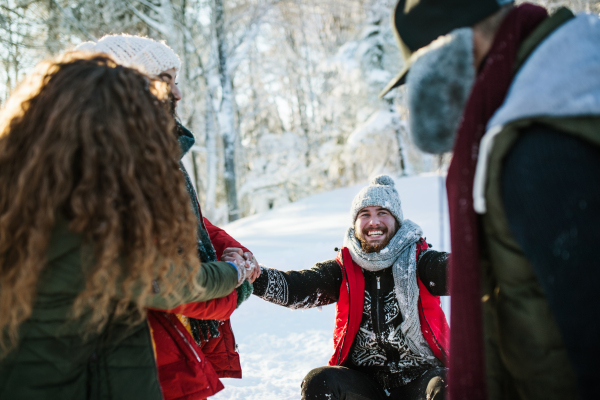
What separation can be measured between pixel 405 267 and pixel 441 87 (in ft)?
5.00

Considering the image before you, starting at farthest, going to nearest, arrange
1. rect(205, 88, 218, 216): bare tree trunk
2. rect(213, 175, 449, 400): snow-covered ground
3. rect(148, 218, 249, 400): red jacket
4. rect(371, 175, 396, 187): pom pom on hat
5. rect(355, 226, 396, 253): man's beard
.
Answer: rect(205, 88, 218, 216): bare tree trunk
rect(213, 175, 449, 400): snow-covered ground
rect(371, 175, 396, 187): pom pom on hat
rect(355, 226, 396, 253): man's beard
rect(148, 218, 249, 400): red jacket

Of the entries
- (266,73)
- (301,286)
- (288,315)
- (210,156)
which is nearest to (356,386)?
(301,286)

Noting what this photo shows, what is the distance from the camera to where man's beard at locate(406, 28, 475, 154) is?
38.7 inches

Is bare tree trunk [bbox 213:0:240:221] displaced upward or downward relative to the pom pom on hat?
upward

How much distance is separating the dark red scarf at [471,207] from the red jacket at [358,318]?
1.31 meters

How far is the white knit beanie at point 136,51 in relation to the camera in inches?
71.5

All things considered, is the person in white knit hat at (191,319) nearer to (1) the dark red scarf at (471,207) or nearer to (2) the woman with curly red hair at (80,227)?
(2) the woman with curly red hair at (80,227)

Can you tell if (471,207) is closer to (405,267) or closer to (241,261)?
(241,261)

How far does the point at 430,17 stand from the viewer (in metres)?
1.03

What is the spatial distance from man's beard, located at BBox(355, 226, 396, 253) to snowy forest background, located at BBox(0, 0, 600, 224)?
7733 millimetres

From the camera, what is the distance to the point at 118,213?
106cm

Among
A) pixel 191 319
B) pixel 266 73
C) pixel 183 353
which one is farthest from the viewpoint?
pixel 266 73

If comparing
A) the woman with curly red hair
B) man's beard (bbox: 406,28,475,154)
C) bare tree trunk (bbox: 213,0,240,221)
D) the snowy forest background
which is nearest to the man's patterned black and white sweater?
the woman with curly red hair

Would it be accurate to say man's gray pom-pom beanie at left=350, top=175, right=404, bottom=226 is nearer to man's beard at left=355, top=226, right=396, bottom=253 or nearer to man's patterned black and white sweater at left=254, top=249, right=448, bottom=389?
man's beard at left=355, top=226, right=396, bottom=253
